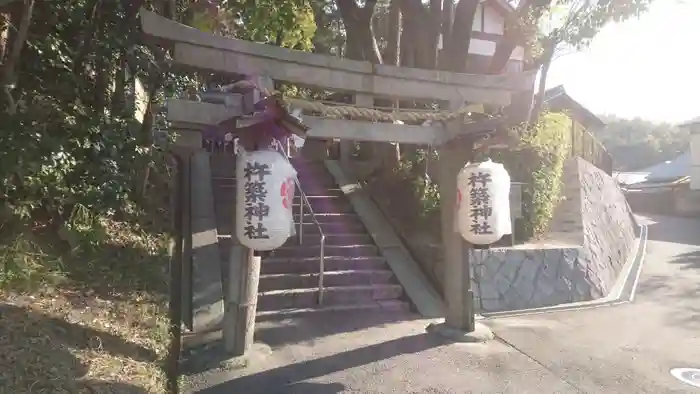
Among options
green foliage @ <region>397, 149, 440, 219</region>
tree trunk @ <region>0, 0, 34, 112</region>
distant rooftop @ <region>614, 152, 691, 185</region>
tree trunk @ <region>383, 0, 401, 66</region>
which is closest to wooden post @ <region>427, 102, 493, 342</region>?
green foliage @ <region>397, 149, 440, 219</region>

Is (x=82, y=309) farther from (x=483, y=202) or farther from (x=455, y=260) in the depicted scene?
(x=483, y=202)

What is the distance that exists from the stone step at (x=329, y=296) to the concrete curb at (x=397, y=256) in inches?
12.6

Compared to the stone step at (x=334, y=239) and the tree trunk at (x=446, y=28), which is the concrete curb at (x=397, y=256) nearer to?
the stone step at (x=334, y=239)

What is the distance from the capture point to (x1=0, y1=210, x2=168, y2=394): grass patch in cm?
464

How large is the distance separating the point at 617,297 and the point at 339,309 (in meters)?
5.76

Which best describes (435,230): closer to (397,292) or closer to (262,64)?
(397,292)

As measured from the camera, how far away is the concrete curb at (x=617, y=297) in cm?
895

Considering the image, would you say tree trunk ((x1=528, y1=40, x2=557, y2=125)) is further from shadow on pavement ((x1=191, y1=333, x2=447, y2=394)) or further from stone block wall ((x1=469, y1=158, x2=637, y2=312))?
shadow on pavement ((x1=191, y1=333, x2=447, y2=394))

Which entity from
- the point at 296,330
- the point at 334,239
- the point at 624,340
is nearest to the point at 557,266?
the point at 624,340

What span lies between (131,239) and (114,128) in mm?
1740

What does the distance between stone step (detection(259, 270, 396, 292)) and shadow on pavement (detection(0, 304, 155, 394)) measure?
3017 mm

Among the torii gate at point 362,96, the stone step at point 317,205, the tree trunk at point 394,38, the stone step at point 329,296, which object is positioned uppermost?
the tree trunk at point 394,38

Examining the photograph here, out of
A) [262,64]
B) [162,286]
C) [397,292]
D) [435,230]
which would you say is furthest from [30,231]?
[435,230]

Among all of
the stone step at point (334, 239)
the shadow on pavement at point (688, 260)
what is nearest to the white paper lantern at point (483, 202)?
the stone step at point (334, 239)
